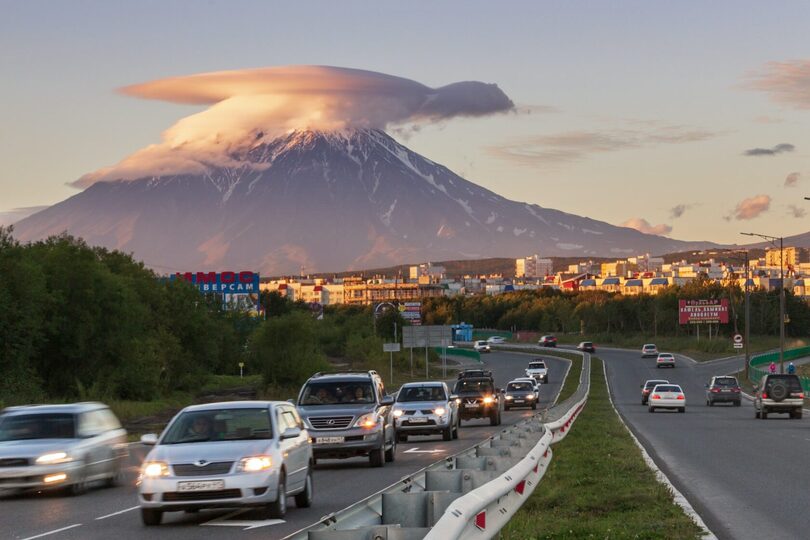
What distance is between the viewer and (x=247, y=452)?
682 inches

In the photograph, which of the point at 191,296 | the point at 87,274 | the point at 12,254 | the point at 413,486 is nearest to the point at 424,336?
the point at 191,296

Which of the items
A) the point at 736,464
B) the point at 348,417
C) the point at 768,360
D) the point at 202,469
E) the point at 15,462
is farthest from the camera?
the point at 768,360

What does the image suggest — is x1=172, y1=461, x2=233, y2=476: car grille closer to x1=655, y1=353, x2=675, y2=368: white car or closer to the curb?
the curb

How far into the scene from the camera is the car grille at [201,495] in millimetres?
16891

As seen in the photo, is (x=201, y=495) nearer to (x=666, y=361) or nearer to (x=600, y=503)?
(x=600, y=503)

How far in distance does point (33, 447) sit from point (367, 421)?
703 cm

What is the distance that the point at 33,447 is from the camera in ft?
71.7

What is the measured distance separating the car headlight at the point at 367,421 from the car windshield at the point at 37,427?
230 inches

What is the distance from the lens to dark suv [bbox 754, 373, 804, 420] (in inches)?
2004

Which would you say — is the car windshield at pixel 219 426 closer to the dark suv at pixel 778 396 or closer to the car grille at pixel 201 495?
the car grille at pixel 201 495

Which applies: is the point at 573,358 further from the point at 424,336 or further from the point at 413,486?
the point at 413,486

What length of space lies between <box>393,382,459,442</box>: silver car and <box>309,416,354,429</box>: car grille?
367 inches

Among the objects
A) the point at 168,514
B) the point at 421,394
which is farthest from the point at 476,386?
the point at 168,514

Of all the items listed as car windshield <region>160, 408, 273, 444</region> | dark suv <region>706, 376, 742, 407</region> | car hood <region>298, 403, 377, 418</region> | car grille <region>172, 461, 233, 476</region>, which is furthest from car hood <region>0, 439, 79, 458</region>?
dark suv <region>706, 376, 742, 407</region>
